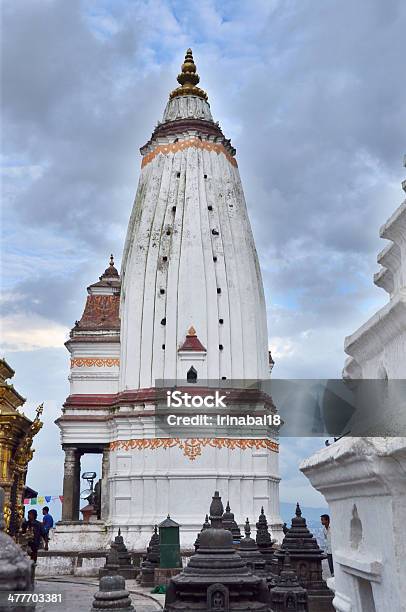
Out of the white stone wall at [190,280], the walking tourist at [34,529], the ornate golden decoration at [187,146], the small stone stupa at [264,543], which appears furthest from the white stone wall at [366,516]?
the ornate golden decoration at [187,146]

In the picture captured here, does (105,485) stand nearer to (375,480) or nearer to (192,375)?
(192,375)

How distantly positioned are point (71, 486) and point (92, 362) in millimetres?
5890

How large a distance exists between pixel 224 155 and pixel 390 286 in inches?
1153

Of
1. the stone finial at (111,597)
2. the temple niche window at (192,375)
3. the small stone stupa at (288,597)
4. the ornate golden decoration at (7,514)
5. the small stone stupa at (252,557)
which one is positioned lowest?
the small stone stupa at (288,597)

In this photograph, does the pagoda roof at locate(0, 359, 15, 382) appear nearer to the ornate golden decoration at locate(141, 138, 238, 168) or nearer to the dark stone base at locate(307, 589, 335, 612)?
the dark stone base at locate(307, 589, 335, 612)

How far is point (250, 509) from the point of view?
3081 centimetres

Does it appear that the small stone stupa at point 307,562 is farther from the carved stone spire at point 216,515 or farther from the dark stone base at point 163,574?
the carved stone spire at point 216,515

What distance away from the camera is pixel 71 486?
31.6 metres

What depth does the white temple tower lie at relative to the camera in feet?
101

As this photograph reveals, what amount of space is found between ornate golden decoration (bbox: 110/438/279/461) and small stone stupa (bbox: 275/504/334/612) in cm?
1224

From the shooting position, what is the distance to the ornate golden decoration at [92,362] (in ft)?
111

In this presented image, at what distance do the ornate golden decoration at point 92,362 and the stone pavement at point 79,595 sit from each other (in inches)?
395

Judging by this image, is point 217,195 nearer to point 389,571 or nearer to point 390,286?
point 390,286

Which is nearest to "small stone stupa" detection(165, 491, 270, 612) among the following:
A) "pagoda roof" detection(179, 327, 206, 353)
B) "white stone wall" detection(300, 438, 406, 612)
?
"white stone wall" detection(300, 438, 406, 612)
